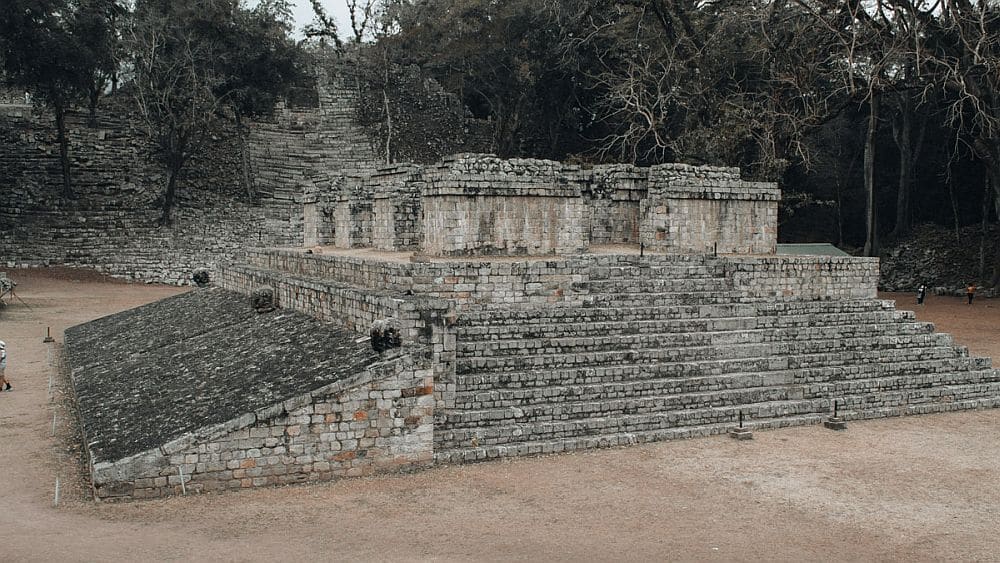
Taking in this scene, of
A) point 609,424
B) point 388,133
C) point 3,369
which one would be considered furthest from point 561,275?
point 388,133

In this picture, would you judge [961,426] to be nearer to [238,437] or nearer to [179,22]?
[238,437]

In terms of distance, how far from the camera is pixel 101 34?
103 ft

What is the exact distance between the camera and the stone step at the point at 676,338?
38.0ft

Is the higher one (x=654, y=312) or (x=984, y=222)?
(x=984, y=222)

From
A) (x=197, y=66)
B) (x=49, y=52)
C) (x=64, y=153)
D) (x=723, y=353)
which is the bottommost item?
(x=723, y=353)

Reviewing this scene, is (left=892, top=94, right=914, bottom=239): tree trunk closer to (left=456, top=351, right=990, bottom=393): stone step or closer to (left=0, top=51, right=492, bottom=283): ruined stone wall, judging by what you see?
(left=0, top=51, right=492, bottom=283): ruined stone wall

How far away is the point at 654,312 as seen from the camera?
1308 centimetres

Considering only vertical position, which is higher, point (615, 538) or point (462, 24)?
point (462, 24)

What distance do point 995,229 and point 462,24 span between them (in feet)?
67.2

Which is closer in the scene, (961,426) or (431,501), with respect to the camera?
(431,501)

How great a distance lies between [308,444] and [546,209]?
253 inches

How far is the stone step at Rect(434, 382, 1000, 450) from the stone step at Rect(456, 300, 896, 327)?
1.77m

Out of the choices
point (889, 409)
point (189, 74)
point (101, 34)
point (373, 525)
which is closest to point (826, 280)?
point (889, 409)

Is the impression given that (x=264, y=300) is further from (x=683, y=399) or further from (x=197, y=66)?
(x=197, y=66)
